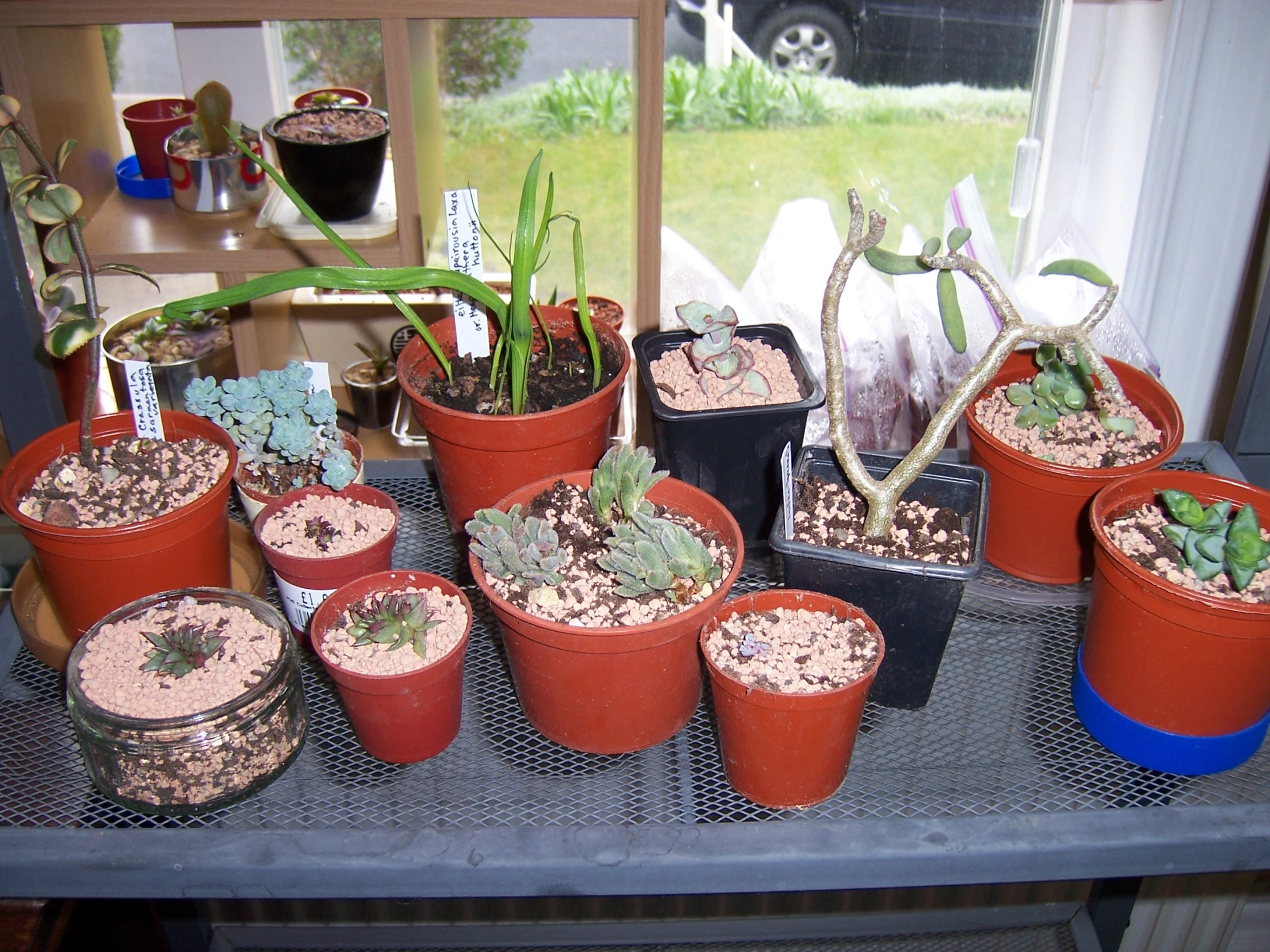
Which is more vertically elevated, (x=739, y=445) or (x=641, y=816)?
(x=739, y=445)

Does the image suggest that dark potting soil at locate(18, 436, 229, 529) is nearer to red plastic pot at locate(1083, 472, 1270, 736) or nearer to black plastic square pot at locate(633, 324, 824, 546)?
black plastic square pot at locate(633, 324, 824, 546)

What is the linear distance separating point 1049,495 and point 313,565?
0.77 m

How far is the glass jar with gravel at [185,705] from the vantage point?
0.86 metres

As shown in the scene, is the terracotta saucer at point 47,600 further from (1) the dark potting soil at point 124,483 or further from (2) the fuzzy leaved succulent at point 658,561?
(2) the fuzzy leaved succulent at point 658,561

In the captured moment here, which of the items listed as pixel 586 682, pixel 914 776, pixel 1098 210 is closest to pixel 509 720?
pixel 586 682

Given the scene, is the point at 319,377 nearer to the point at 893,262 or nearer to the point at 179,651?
the point at 179,651

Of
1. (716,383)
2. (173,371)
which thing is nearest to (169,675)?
(716,383)

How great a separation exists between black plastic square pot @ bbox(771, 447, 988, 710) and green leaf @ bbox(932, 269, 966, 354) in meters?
0.14

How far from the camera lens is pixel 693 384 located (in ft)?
3.81

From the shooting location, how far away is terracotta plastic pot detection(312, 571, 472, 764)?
0.89 meters

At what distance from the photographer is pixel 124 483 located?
1052 millimetres

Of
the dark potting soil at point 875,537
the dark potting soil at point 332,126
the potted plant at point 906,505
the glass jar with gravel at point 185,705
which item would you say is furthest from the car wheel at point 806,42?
the glass jar with gravel at point 185,705

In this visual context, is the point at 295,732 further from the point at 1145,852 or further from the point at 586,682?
the point at 1145,852

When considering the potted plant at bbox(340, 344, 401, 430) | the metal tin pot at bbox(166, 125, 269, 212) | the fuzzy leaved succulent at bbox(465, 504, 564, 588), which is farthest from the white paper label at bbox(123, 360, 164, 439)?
the potted plant at bbox(340, 344, 401, 430)
